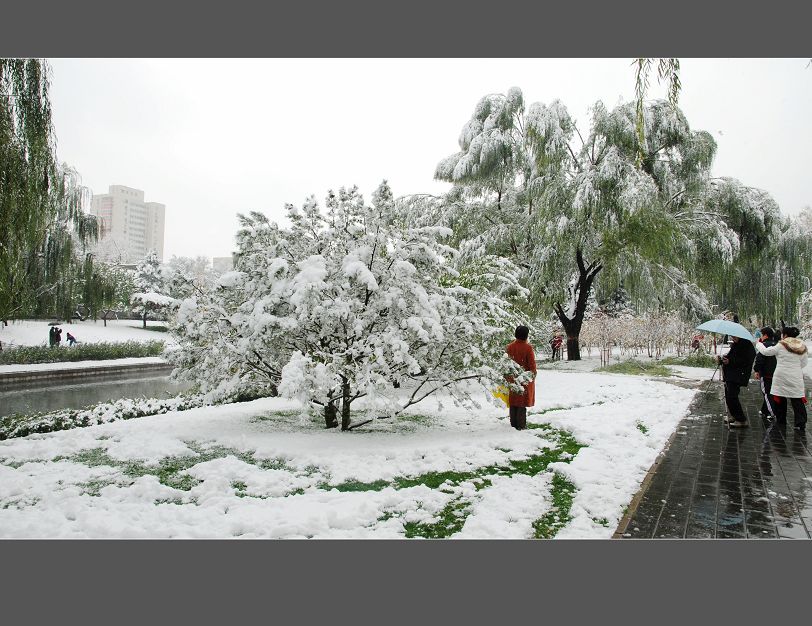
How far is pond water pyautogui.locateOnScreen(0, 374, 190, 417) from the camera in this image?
8812 millimetres

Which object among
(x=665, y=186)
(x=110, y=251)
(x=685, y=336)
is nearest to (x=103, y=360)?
(x=110, y=251)

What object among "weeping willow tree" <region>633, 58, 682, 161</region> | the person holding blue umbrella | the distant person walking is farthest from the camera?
the distant person walking

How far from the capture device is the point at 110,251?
41.5ft

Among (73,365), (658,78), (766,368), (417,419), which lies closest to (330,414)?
(417,419)

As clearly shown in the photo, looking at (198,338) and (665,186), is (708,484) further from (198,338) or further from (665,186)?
(665,186)

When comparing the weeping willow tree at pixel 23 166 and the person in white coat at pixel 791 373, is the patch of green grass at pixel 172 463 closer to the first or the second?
the weeping willow tree at pixel 23 166

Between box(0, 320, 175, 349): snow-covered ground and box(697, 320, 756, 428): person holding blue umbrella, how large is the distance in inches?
286

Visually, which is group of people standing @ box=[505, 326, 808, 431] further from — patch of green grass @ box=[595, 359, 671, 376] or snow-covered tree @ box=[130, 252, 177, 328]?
patch of green grass @ box=[595, 359, 671, 376]

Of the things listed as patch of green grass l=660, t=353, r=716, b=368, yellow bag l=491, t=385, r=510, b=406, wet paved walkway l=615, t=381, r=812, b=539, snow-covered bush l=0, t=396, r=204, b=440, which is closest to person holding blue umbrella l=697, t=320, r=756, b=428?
wet paved walkway l=615, t=381, r=812, b=539

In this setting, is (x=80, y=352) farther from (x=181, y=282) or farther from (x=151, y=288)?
(x=181, y=282)

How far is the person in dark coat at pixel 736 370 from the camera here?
6289 millimetres

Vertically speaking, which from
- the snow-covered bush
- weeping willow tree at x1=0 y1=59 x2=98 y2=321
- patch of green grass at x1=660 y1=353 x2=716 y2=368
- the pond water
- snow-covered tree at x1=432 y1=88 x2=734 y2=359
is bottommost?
the pond water

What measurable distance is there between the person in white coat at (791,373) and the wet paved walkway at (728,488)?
1.13 feet

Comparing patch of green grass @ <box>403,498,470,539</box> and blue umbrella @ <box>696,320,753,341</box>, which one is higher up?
blue umbrella @ <box>696,320,753,341</box>
